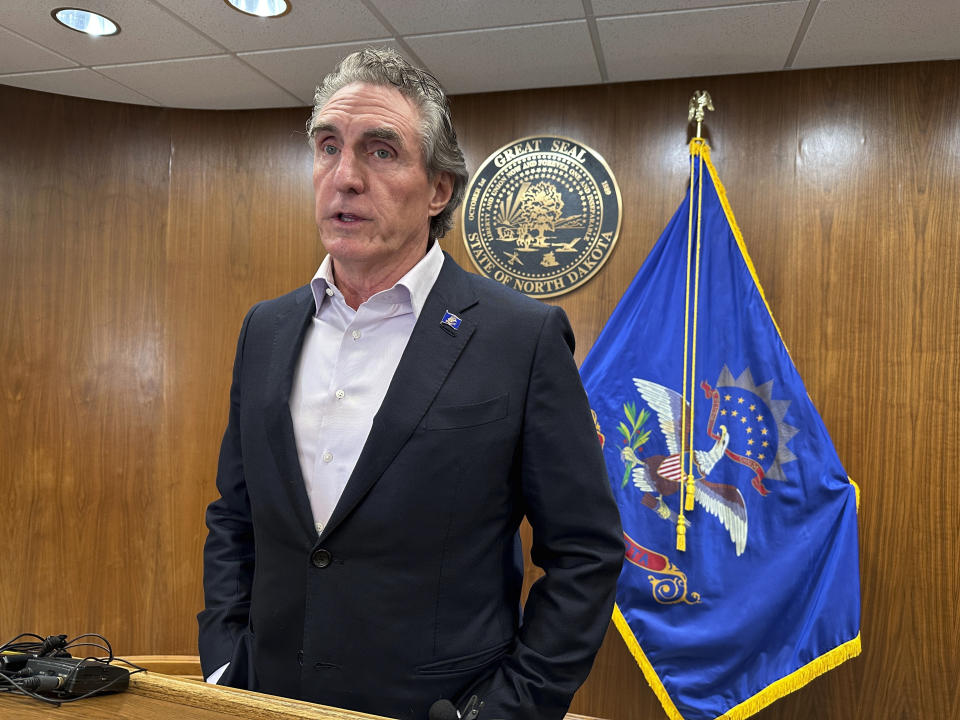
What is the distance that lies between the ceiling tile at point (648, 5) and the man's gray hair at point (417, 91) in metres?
1.50

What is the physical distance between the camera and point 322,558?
1077 millimetres

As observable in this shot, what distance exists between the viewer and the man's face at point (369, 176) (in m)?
1.16

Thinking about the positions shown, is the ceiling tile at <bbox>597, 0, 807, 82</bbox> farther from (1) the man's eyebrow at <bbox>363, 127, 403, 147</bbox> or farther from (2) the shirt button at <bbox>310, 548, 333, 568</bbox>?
(2) the shirt button at <bbox>310, 548, 333, 568</bbox>

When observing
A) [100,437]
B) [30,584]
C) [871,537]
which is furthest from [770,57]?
[30,584]

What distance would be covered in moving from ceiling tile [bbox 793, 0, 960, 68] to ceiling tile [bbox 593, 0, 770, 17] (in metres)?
0.33

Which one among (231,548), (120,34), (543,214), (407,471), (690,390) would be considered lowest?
(231,548)

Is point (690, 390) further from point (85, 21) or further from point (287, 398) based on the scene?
point (85, 21)

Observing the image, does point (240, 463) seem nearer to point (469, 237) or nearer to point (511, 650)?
point (511, 650)

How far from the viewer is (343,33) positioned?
2771mm

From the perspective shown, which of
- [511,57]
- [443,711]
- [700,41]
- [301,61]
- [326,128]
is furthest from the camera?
[301,61]

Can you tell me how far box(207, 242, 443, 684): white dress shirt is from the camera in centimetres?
114

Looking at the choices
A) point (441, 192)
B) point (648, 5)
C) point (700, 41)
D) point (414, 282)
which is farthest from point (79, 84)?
point (414, 282)

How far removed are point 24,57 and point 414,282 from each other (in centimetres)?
293

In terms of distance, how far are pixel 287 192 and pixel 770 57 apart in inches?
91.0
